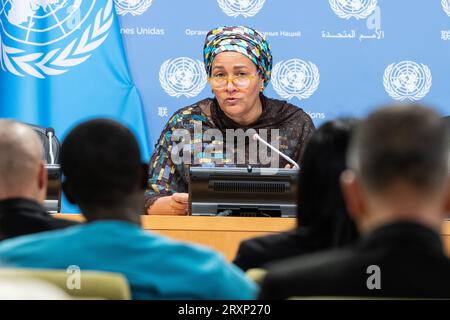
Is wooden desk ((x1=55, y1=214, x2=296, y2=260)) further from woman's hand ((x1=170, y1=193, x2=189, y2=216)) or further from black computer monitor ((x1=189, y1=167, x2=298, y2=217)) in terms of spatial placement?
woman's hand ((x1=170, y1=193, x2=189, y2=216))

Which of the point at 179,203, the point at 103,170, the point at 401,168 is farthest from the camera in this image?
the point at 179,203

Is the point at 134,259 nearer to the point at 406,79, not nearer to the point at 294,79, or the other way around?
the point at 294,79

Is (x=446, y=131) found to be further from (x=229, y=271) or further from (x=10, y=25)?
(x=10, y=25)

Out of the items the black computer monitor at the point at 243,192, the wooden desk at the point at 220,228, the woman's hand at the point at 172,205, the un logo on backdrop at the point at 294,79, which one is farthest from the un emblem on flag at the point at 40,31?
the wooden desk at the point at 220,228

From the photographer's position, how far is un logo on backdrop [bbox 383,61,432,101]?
5.54m

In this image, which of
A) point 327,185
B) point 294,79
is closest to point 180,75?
point 294,79

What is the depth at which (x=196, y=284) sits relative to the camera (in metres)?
1.74

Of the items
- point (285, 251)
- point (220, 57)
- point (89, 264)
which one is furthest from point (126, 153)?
point (220, 57)

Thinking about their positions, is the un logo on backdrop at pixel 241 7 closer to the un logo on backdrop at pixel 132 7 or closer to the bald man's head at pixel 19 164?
the un logo on backdrop at pixel 132 7

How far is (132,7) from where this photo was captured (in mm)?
5535

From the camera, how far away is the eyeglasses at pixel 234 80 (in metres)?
4.45

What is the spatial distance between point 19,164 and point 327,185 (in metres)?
0.77
